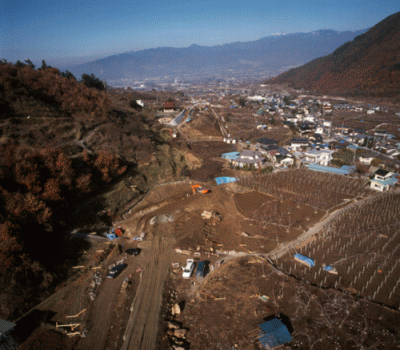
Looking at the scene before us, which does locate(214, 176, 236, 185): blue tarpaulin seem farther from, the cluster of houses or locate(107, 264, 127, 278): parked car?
locate(107, 264, 127, 278): parked car

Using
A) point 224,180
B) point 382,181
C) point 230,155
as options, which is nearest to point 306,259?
point 224,180

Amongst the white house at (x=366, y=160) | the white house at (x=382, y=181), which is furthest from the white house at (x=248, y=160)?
the white house at (x=366, y=160)

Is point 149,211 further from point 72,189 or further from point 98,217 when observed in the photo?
point 72,189

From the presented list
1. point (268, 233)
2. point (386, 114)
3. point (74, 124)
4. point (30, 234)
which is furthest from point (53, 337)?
point (386, 114)

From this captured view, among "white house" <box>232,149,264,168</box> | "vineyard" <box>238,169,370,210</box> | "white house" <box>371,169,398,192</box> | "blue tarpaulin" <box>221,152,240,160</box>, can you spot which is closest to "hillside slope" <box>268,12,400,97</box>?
"white house" <box>371,169,398,192</box>

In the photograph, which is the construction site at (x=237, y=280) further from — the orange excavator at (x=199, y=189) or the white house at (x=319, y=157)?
the white house at (x=319, y=157)

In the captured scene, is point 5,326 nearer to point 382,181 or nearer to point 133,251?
point 133,251
